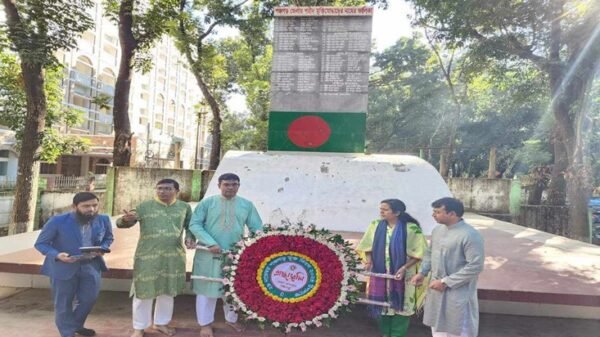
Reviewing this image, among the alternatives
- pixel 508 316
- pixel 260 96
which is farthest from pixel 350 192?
pixel 260 96

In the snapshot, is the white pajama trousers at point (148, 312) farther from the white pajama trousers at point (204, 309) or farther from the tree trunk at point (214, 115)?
the tree trunk at point (214, 115)

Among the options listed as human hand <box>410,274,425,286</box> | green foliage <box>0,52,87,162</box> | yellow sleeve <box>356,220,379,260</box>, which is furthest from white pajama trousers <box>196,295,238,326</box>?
green foliage <box>0,52,87,162</box>

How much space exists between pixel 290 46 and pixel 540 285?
4.78 m

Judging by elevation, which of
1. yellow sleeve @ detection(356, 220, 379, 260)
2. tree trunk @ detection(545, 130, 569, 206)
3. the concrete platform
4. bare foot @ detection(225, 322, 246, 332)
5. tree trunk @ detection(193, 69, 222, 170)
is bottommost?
bare foot @ detection(225, 322, 246, 332)

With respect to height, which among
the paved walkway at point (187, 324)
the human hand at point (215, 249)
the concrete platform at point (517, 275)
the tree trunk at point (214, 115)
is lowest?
the paved walkway at point (187, 324)

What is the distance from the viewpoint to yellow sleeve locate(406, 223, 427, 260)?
324 cm

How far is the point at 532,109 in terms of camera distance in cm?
2206

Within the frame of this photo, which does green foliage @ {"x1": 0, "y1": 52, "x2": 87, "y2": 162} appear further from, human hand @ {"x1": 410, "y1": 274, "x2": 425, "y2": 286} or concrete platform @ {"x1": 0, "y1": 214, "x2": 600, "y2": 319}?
human hand @ {"x1": 410, "y1": 274, "x2": 425, "y2": 286}

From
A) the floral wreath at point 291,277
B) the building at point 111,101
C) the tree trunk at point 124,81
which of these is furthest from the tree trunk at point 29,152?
the floral wreath at point 291,277

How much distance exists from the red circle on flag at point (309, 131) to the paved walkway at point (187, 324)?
284 centimetres

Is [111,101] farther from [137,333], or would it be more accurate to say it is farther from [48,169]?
[137,333]

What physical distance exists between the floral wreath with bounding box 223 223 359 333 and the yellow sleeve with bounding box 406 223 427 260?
0.43 m

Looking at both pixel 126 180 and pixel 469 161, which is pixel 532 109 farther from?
pixel 126 180

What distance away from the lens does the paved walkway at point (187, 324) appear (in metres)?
3.55
